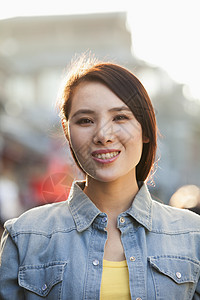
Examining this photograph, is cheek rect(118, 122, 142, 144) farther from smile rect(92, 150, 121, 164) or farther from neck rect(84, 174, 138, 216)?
neck rect(84, 174, 138, 216)

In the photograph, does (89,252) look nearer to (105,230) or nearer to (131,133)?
(105,230)

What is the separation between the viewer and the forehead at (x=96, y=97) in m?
1.94

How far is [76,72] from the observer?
84.3 inches

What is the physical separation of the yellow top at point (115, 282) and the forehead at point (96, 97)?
2.38 ft

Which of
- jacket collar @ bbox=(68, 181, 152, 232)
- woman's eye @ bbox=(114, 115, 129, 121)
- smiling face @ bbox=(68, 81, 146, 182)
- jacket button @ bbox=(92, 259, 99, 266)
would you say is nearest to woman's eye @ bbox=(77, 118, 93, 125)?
smiling face @ bbox=(68, 81, 146, 182)

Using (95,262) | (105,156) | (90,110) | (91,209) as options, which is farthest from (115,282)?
(90,110)

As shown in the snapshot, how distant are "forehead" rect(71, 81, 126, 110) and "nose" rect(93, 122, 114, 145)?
93 mm

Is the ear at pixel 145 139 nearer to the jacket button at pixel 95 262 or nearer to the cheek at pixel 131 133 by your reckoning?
the cheek at pixel 131 133

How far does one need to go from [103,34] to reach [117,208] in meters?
38.2

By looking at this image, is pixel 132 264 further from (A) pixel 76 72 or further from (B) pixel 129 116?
(A) pixel 76 72

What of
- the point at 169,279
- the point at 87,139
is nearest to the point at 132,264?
the point at 169,279

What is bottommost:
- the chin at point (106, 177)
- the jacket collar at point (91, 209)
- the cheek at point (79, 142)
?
the jacket collar at point (91, 209)

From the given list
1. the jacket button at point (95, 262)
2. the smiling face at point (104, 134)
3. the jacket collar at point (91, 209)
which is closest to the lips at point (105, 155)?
the smiling face at point (104, 134)

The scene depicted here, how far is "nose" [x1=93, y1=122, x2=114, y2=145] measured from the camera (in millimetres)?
1905
